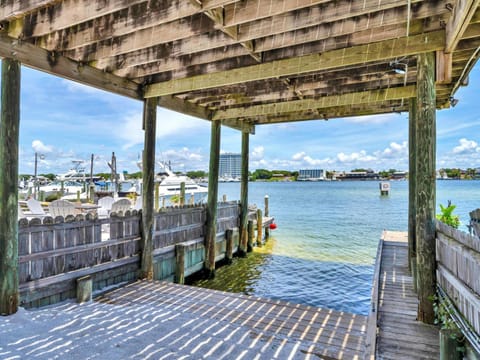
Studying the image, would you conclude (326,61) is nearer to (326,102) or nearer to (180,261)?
(326,102)

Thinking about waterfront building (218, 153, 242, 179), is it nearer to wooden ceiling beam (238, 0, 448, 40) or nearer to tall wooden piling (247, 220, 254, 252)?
Result: tall wooden piling (247, 220, 254, 252)

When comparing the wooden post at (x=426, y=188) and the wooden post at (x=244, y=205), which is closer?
the wooden post at (x=426, y=188)

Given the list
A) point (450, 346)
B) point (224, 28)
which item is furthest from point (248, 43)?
point (450, 346)

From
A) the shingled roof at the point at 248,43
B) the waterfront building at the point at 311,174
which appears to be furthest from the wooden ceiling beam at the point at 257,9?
the waterfront building at the point at 311,174

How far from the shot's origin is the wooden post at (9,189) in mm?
3584

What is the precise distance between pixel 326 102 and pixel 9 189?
17.7ft

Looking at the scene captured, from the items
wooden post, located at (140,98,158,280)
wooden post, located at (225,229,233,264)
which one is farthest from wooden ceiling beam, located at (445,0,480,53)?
wooden post, located at (225,229,233,264)

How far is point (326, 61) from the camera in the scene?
4.02 metres

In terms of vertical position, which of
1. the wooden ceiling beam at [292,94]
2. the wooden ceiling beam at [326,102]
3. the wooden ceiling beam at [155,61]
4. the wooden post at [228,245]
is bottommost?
the wooden post at [228,245]

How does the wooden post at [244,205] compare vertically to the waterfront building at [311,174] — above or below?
below

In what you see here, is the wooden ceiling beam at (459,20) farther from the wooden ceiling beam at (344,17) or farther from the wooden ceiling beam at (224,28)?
the wooden ceiling beam at (224,28)

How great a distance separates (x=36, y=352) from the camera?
9.52ft

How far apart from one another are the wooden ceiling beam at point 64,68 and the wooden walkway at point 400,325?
521 cm

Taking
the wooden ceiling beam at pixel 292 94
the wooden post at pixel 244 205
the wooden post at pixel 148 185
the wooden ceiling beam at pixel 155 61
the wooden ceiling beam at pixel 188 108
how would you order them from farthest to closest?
1. the wooden post at pixel 244 205
2. the wooden ceiling beam at pixel 188 108
3. the wooden post at pixel 148 185
4. the wooden ceiling beam at pixel 292 94
5. the wooden ceiling beam at pixel 155 61
